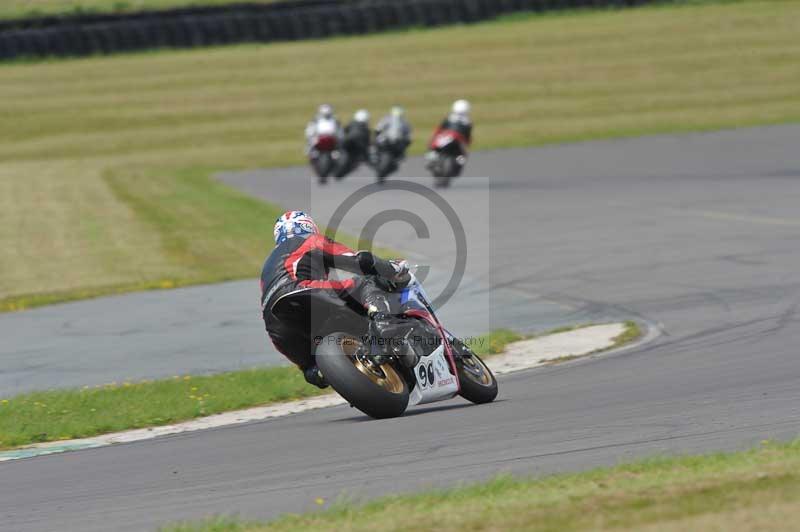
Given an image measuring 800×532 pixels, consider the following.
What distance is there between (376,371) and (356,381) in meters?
0.23

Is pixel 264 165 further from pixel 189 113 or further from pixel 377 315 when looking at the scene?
pixel 377 315

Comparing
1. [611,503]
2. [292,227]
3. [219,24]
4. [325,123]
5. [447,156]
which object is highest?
[292,227]

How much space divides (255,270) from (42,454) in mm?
9109

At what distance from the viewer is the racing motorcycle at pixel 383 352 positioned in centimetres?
784

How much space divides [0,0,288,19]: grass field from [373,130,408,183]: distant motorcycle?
19.6 m

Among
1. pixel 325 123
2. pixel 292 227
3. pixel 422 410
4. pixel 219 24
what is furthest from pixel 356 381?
pixel 219 24

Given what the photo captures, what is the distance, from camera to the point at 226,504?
20.2 ft

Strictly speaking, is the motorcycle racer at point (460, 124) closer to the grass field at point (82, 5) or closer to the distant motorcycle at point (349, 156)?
the distant motorcycle at point (349, 156)

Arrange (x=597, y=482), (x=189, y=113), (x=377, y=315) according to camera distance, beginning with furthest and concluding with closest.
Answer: (x=189, y=113) < (x=377, y=315) < (x=597, y=482)

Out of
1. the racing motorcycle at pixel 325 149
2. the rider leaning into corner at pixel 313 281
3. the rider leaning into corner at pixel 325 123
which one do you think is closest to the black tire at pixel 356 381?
the rider leaning into corner at pixel 313 281

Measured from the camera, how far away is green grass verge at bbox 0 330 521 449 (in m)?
9.20

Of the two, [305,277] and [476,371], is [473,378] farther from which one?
[305,277]

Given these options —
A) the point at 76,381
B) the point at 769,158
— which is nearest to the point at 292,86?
the point at 769,158

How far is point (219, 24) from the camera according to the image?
46281 millimetres
